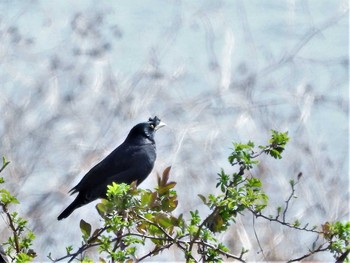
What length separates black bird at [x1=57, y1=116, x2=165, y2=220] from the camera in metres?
3.91

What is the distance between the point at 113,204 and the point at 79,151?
7.66ft

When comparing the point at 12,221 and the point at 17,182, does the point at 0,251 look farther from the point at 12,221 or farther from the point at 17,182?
the point at 17,182

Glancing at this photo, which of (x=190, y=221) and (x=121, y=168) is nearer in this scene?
(x=190, y=221)

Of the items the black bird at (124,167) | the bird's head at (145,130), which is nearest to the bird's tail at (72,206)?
the black bird at (124,167)

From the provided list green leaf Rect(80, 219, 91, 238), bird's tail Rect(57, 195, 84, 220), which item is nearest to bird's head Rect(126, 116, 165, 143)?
bird's tail Rect(57, 195, 84, 220)

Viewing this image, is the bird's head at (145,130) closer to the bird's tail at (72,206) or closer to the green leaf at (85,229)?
the bird's tail at (72,206)

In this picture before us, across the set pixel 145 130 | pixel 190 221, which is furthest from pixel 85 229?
pixel 145 130

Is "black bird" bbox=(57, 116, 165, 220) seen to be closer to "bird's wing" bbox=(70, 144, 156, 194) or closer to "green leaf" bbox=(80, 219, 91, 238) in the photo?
"bird's wing" bbox=(70, 144, 156, 194)

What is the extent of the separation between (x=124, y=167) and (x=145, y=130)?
0.82ft

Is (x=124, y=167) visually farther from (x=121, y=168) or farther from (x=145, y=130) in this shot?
(x=145, y=130)

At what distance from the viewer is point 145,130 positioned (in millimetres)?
4160

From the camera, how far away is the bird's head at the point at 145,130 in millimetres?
4133

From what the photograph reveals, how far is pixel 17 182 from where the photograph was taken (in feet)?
14.9

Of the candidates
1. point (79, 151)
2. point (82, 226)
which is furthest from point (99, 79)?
point (82, 226)
